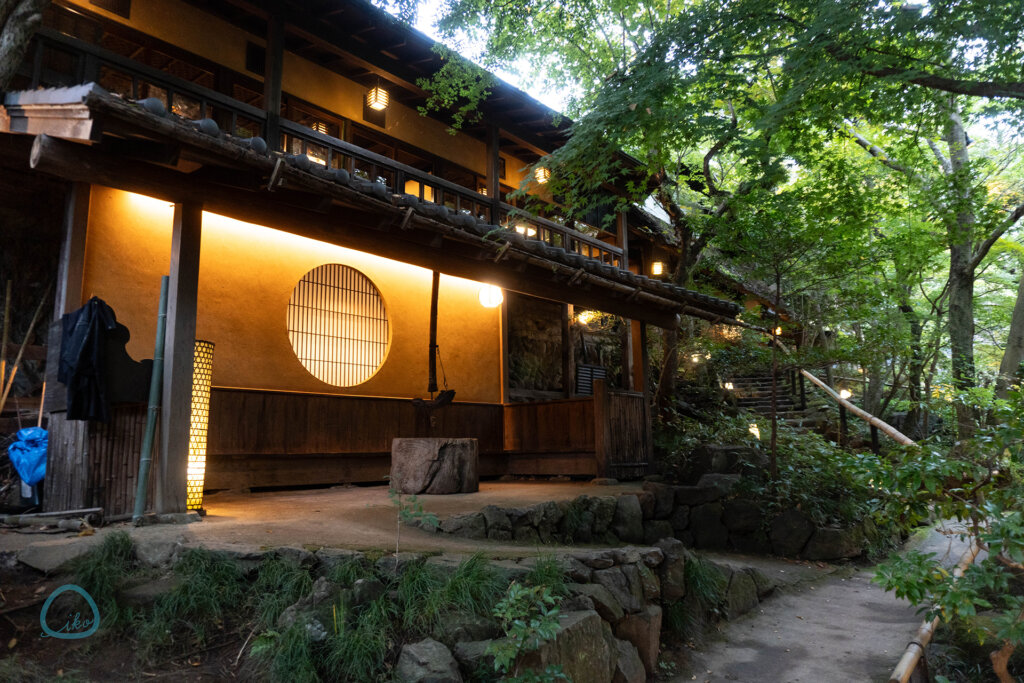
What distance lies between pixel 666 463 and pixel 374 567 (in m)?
8.46

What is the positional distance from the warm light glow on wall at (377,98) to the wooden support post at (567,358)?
599 centimetres

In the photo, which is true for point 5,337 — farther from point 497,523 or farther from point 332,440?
point 497,523

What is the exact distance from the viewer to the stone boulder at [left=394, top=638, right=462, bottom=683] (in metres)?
3.77

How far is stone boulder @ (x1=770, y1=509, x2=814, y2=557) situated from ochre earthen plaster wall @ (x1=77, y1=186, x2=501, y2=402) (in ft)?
18.4

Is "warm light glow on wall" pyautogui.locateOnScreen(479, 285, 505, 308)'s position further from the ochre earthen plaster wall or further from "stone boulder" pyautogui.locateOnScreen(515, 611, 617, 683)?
"stone boulder" pyautogui.locateOnScreen(515, 611, 617, 683)

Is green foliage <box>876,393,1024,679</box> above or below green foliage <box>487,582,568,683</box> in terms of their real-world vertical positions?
above

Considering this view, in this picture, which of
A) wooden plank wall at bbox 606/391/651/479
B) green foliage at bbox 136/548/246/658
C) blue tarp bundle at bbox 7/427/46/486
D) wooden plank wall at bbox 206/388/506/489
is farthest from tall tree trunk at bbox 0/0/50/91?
wooden plank wall at bbox 606/391/651/479

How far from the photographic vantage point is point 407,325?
11.3 metres

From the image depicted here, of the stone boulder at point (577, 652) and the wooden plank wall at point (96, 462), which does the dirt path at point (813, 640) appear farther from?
the wooden plank wall at point (96, 462)

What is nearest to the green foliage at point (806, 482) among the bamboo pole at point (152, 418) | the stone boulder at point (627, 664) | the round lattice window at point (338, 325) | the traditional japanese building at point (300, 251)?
the traditional japanese building at point (300, 251)

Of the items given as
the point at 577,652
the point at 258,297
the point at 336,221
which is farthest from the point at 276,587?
the point at 258,297

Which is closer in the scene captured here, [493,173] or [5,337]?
[5,337]

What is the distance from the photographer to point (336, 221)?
7.57 metres

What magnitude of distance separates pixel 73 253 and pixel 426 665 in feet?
21.4
